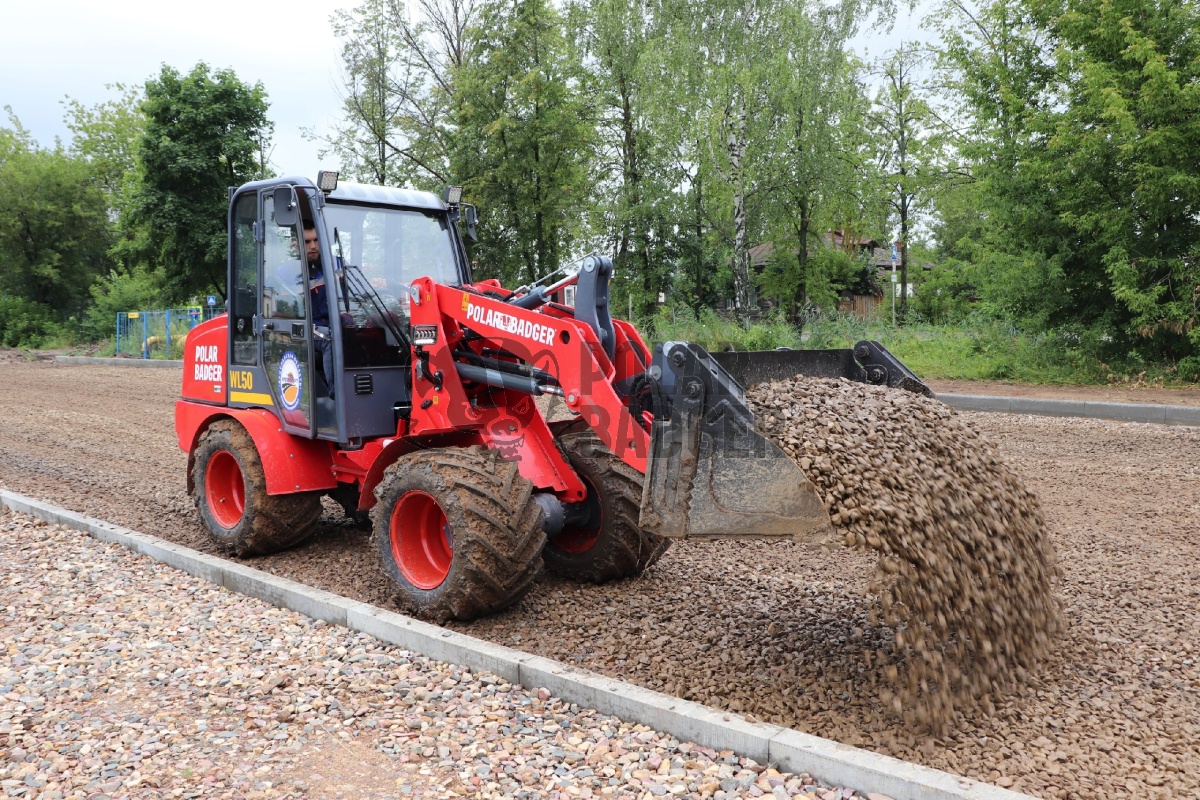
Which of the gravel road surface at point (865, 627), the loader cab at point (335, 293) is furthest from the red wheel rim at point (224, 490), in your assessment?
the loader cab at point (335, 293)

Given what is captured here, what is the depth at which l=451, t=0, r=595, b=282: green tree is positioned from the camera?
76.7ft

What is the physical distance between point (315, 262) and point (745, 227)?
20.2m

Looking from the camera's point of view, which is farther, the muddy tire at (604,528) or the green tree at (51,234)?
the green tree at (51,234)

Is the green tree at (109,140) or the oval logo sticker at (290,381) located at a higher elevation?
the green tree at (109,140)

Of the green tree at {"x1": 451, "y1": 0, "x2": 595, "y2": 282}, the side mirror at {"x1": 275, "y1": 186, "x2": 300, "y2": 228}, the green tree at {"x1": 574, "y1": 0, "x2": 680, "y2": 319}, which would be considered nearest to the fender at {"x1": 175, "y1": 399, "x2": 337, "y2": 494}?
the side mirror at {"x1": 275, "y1": 186, "x2": 300, "y2": 228}

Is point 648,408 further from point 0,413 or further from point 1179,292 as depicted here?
point 0,413

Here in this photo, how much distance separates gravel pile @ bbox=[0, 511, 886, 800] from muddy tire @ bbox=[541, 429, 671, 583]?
4.87 feet

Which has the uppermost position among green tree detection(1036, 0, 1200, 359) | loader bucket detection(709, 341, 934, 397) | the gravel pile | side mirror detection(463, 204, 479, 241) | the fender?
green tree detection(1036, 0, 1200, 359)

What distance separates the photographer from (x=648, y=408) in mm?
4824

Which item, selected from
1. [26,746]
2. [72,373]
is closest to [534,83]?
[72,373]

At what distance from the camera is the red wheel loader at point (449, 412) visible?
423 centimetres

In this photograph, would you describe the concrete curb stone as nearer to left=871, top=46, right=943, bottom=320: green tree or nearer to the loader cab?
the loader cab

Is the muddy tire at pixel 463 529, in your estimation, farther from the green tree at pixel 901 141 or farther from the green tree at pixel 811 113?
the green tree at pixel 901 141

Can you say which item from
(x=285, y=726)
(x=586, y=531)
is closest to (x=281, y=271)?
(x=586, y=531)
